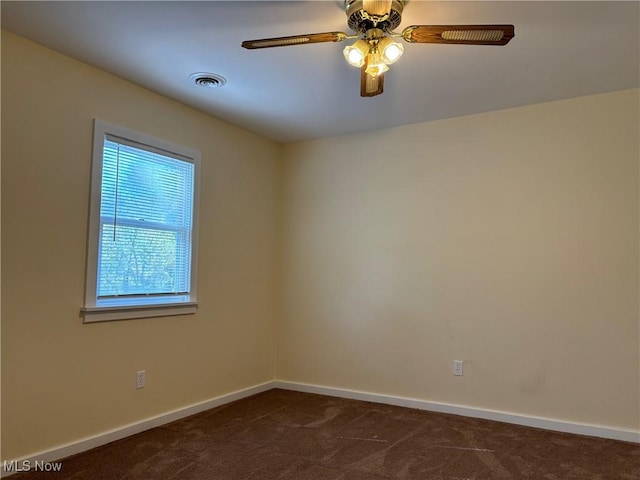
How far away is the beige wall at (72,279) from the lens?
2.49 m

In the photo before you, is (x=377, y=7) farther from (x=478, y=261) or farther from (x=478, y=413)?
(x=478, y=413)

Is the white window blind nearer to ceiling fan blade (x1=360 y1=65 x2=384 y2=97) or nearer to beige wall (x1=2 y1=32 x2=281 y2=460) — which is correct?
beige wall (x1=2 y1=32 x2=281 y2=460)

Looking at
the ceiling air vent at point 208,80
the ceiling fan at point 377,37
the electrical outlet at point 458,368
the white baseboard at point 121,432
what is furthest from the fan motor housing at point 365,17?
the white baseboard at point 121,432

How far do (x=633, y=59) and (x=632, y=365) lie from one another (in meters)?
1.98

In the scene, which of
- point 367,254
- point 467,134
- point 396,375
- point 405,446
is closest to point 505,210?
point 467,134

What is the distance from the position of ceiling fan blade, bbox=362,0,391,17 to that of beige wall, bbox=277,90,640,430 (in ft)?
6.41

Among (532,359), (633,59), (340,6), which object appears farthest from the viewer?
(532,359)

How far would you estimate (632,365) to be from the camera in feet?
10.1

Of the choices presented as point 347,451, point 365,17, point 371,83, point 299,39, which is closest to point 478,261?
point 347,451

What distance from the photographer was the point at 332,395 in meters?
4.16

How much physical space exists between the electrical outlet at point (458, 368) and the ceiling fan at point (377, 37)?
2363 millimetres

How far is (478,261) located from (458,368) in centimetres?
88

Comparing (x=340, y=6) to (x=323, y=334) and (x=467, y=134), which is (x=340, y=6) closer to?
(x=467, y=134)

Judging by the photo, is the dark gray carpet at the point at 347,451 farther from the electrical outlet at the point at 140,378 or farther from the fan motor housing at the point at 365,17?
the fan motor housing at the point at 365,17
